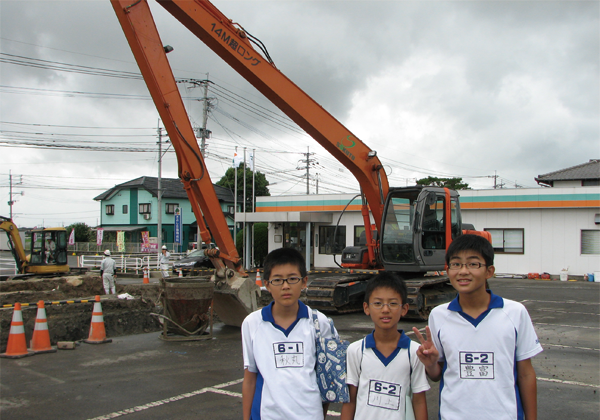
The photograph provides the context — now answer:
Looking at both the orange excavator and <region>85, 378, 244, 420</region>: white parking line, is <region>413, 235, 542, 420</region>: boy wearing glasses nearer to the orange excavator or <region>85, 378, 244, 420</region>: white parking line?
<region>85, 378, 244, 420</region>: white parking line

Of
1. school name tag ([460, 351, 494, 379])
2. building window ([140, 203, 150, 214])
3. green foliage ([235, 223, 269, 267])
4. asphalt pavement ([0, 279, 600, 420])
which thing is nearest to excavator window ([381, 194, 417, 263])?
asphalt pavement ([0, 279, 600, 420])

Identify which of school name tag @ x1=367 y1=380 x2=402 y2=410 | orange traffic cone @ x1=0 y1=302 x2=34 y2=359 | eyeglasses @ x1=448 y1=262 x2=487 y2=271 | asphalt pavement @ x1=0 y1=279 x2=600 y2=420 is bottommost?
asphalt pavement @ x1=0 y1=279 x2=600 y2=420

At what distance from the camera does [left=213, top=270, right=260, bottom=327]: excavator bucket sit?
9.72m

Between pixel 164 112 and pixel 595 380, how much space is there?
8.25 m

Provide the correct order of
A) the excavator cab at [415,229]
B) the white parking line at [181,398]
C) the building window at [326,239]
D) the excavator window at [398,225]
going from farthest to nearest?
the building window at [326,239] → the excavator window at [398,225] → the excavator cab at [415,229] → the white parking line at [181,398]

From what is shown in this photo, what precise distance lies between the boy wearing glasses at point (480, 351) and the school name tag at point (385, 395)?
221 millimetres

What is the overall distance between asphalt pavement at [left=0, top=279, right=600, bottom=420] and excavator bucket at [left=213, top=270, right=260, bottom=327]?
496 mm

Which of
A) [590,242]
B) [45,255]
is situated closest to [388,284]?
[45,255]

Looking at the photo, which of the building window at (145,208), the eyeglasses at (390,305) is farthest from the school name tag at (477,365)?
the building window at (145,208)

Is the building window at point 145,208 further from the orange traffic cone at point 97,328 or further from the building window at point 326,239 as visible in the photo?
the orange traffic cone at point 97,328

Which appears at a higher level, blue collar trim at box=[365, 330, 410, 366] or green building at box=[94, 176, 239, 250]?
green building at box=[94, 176, 239, 250]

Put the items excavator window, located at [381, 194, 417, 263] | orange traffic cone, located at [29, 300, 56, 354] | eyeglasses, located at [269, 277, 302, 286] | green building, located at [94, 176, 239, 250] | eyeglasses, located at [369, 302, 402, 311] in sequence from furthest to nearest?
green building, located at [94, 176, 239, 250] < excavator window, located at [381, 194, 417, 263] < orange traffic cone, located at [29, 300, 56, 354] < eyeglasses, located at [269, 277, 302, 286] < eyeglasses, located at [369, 302, 402, 311]

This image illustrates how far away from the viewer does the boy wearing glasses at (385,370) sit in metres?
2.66

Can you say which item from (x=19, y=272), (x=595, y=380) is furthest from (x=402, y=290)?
(x=19, y=272)
